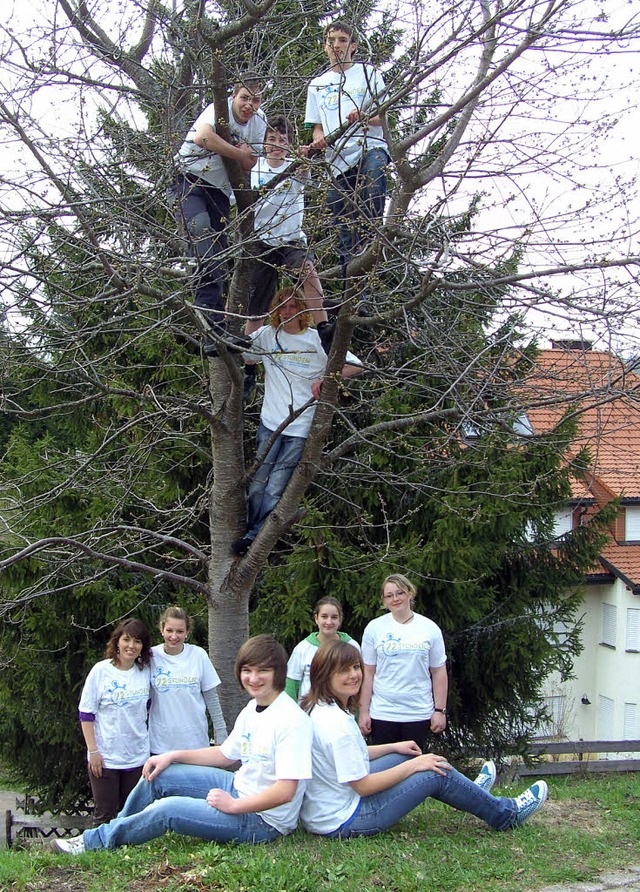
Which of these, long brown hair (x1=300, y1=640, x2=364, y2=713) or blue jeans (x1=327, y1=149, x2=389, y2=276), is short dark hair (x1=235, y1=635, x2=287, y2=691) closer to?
long brown hair (x1=300, y1=640, x2=364, y2=713)

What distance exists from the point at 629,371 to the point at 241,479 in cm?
263

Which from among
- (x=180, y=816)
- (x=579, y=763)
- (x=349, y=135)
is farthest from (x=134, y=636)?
(x=579, y=763)

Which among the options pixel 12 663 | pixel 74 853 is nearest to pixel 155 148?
pixel 74 853

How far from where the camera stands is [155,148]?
20.7ft

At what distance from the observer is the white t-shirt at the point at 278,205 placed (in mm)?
5383

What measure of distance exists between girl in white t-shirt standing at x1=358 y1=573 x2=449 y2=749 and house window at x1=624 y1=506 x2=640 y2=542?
16.1 meters

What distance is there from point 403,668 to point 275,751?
1620mm

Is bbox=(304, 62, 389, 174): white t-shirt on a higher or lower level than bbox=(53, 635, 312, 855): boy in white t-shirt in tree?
higher

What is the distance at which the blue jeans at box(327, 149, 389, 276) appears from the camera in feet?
16.2

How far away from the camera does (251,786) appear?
14.4 feet

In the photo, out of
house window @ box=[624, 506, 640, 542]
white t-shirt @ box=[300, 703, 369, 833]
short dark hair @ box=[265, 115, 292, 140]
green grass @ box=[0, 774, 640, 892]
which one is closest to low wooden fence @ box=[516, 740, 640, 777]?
green grass @ box=[0, 774, 640, 892]

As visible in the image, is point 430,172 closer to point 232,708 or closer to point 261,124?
point 261,124

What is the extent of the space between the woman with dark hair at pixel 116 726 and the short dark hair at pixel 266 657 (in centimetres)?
128

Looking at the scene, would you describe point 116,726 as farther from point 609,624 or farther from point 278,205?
Result: point 609,624
